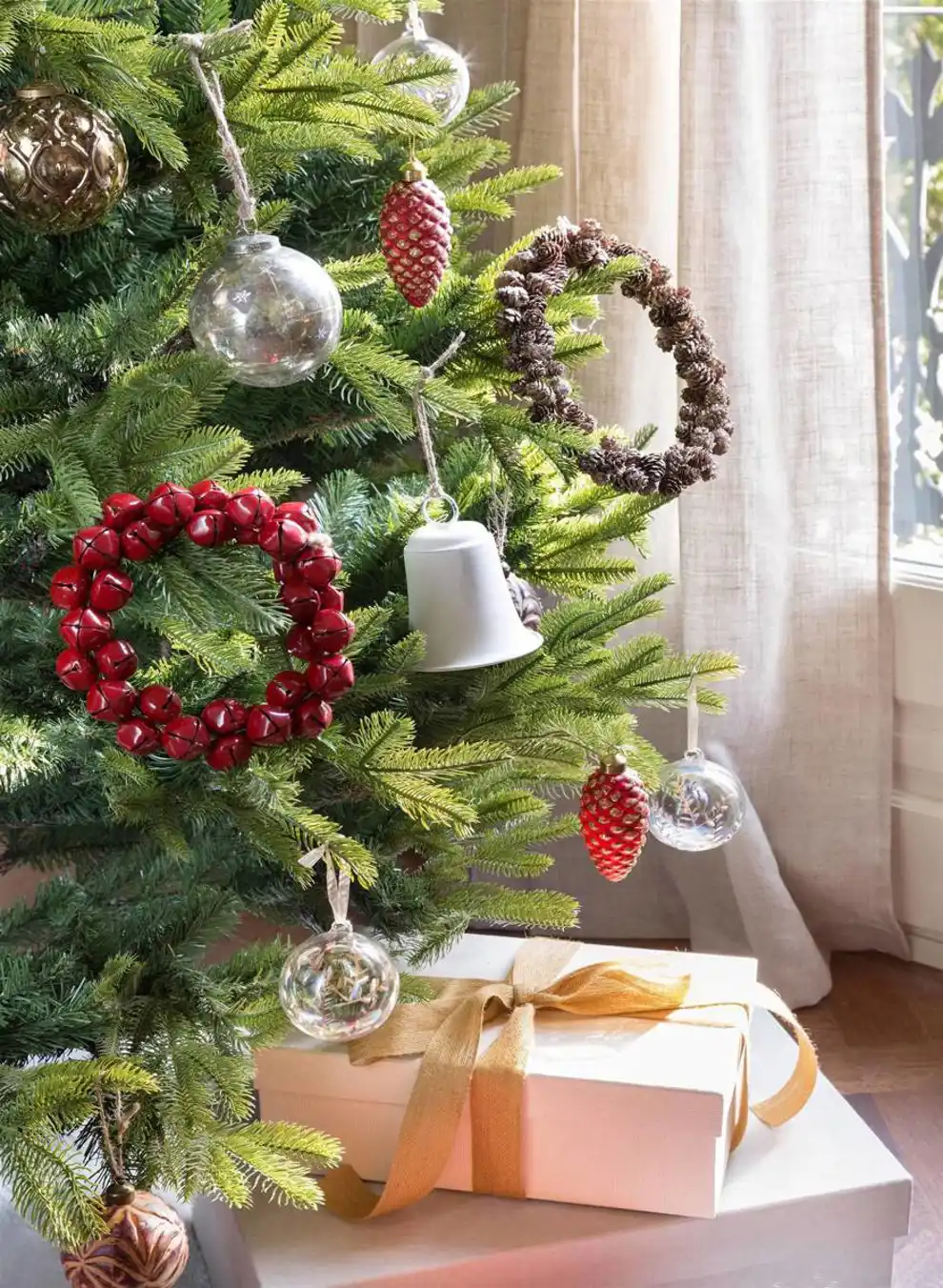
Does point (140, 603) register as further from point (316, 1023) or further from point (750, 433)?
point (750, 433)

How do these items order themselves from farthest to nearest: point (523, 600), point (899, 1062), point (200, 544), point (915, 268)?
point (915, 268) < point (899, 1062) < point (523, 600) < point (200, 544)

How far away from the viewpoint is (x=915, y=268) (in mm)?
1522

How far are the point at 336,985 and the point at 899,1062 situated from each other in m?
0.84

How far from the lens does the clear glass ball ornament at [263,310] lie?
706 millimetres

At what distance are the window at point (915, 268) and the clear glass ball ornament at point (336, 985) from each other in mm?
974

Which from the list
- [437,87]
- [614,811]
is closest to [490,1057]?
[614,811]

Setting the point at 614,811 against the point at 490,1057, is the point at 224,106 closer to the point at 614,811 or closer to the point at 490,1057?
the point at 614,811

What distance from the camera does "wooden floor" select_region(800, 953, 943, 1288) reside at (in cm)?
112

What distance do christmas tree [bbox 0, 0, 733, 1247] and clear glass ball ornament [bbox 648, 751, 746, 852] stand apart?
0.07ft

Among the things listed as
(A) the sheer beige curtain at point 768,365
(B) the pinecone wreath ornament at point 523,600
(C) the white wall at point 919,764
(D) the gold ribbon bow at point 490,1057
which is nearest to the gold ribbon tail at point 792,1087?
(D) the gold ribbon bow at point 490,1057

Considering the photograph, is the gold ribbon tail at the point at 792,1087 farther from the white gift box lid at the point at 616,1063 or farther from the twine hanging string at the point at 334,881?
the twine hanging string at the point at 334,881

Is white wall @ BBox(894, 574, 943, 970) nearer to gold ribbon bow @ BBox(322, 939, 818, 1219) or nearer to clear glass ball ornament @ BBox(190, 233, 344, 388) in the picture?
gold ribbon bow @ BBox(322, 939, 818, 1219)

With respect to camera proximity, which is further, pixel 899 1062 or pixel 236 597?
pixel 899 1062

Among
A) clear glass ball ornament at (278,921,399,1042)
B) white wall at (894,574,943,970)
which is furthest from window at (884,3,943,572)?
clear glass ball ornament at (278,921,399,1042)
